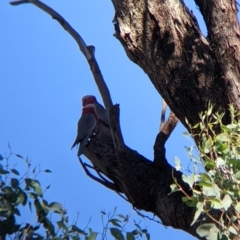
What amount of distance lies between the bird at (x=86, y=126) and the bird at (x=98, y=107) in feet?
0.10

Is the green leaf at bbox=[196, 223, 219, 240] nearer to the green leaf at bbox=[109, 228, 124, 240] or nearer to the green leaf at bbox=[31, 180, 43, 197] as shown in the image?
the green leaf at bbox=[109, 228, 124, 240]

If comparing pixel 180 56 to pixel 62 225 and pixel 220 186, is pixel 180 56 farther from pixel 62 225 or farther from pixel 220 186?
pixel 220 186

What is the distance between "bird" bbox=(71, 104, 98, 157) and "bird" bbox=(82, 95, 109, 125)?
0.10 ft

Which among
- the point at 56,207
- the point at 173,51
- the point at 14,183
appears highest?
the point at 173,51

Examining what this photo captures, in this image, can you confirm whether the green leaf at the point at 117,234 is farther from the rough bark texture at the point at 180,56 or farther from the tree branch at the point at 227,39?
the tree branch at the point at 227,39

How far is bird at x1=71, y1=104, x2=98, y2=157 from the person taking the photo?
2.62m

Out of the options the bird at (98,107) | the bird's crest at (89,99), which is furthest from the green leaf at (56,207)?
the bird's crest at (89,99)

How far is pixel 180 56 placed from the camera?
7.20ft

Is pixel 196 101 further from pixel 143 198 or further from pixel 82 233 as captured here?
pixel 82 233

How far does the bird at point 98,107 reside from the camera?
2797mm

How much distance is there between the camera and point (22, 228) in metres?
1.88

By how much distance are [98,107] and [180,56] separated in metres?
0.74

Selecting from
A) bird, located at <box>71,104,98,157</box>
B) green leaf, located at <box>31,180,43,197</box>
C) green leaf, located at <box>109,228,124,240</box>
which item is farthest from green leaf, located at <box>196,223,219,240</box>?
bird, located at <box>71,104,98,157</box>

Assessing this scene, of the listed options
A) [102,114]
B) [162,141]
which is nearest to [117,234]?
[162,141]
